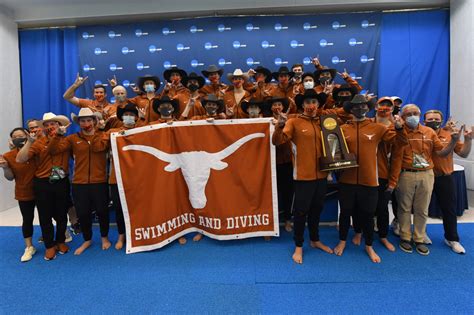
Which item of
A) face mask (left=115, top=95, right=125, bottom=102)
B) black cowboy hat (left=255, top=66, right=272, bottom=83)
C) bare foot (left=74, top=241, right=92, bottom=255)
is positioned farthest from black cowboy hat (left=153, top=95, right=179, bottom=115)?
bare foot (left=74, top=241, right=92, bottom=255)

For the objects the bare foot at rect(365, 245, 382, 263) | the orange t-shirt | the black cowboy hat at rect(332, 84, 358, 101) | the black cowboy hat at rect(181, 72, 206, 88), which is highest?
the black cowboy hat at rect(181, 72, 206, 88)

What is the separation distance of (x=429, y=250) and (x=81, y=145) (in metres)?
4.60

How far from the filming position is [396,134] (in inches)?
122

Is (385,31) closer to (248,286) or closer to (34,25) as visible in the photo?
(248,286)

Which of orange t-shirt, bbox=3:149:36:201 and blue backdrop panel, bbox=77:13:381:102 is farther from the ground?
blue backdrop panel, bbox=77:13:381:102

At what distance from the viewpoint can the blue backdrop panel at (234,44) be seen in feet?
19.1

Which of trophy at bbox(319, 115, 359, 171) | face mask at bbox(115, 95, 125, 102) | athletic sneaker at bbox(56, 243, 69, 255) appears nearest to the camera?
trophy at bbox(319, 115, 359, 171)

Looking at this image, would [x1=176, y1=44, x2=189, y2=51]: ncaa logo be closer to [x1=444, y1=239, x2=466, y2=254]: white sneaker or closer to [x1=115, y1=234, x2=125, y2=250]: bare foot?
[x1=115, y1=234, x2=125, y2=250]: bare foot

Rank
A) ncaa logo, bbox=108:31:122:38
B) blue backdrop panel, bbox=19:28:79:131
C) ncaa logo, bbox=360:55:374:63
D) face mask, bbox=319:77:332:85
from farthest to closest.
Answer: blue backdrop panel, bbox=19:28:79:131, ncaa logo, bbox=108:31:122:38, ncaa logo, bbox=360:55:374:63, face mask, bbox=319:77:332:85

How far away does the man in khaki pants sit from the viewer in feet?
10.8

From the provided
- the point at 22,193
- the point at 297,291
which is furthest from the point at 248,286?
the point at 22,193

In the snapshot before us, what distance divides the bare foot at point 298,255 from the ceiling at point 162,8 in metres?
4.97

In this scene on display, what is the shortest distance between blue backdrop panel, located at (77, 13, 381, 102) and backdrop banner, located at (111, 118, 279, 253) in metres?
3.03

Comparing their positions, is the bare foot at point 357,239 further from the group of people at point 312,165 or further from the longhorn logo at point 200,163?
the longhorn logo at point 200,163
